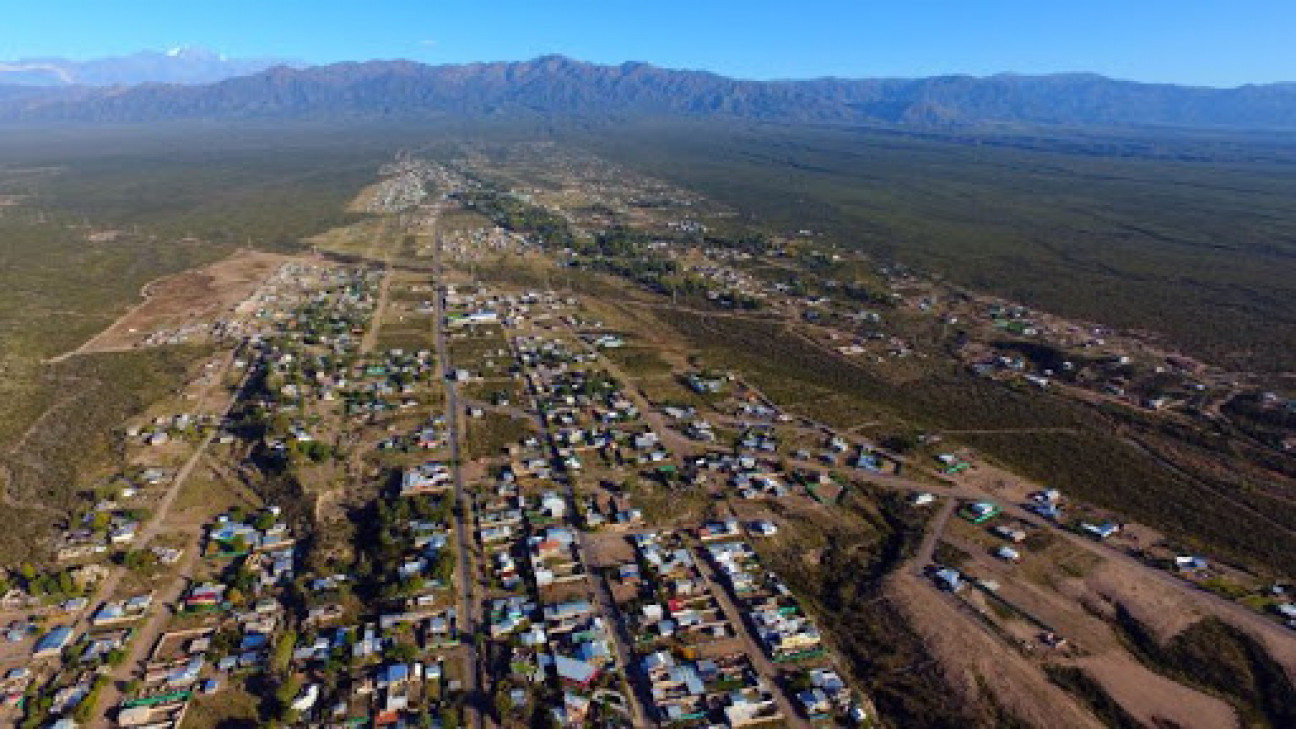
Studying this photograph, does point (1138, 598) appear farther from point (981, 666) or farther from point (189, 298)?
point (189, 298)

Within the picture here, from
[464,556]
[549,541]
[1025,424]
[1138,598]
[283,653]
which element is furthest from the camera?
[1025,424]

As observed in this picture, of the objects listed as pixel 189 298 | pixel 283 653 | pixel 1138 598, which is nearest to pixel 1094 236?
pixel 1138 598

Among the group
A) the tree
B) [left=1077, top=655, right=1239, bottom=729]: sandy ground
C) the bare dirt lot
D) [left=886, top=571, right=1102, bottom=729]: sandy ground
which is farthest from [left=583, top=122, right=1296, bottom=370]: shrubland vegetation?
the bare dirt lot

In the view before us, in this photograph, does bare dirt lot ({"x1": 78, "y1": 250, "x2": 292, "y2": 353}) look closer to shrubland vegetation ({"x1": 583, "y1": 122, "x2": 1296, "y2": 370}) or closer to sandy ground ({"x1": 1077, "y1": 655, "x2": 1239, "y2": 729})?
sandy ground ({"x1": 1077, "y1": 655, "x2": 1239, "y2": 729})

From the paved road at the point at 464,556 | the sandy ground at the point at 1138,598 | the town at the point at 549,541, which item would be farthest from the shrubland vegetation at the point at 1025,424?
the paved road at the point at 464,556

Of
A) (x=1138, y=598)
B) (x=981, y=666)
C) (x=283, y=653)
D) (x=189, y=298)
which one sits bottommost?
(x=981, y=666)
